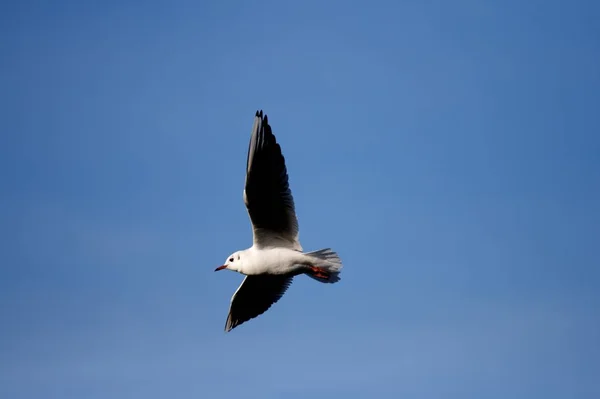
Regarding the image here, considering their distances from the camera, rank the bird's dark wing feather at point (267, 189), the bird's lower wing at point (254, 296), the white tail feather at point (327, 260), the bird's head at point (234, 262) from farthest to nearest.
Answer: the bird's lower wing at point (254, 296) < the bird's head at point (234, 262) < the white tail feather at point (327, 260) < the bird's dark wing feather at point (267, 189)

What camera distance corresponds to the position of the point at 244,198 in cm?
1648

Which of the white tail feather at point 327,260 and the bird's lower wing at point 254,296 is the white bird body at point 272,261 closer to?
the white tail feather at point 327,260

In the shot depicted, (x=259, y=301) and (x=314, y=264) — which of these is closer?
(x=314, y=264)

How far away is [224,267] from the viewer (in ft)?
59.5

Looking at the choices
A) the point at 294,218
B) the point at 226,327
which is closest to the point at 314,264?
the point at 294,218

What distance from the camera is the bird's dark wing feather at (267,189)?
1630 cm

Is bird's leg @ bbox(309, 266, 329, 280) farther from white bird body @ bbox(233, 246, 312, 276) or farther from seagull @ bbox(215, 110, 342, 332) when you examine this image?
white bird body @ bbox(233, 246, 312, 276)

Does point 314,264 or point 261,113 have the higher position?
point 261,113

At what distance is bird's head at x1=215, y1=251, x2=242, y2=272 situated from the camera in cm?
1762

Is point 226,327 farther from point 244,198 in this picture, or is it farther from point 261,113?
point 261,113

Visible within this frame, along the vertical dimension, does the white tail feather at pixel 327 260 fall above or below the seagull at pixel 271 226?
below

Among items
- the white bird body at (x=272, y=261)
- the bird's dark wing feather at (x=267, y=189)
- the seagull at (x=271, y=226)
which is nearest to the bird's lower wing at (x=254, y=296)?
the seagull at (x=271, y=226)

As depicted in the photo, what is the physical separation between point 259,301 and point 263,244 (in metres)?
2.04

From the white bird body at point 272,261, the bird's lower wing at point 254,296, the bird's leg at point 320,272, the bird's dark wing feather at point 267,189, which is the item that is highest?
the bird's dark wing feather at point 267,189
